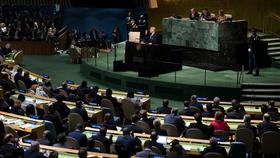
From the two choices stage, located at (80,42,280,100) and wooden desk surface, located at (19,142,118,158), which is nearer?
wooden desk surface, located at (19,142,118,158)

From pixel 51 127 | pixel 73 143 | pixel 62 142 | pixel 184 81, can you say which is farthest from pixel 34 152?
pixel 184 81

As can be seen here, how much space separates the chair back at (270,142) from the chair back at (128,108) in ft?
14.2

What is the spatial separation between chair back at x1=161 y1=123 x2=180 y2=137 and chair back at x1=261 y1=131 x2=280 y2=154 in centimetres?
193

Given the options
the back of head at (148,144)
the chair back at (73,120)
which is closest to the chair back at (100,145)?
the back of head at (148,144)

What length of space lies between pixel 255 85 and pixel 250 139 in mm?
7192

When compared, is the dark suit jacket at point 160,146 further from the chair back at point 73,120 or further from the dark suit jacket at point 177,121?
the chair back at point 73,120

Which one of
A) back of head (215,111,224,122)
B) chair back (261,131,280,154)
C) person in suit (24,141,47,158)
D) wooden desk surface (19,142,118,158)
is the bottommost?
chair back (261,131,280,154)

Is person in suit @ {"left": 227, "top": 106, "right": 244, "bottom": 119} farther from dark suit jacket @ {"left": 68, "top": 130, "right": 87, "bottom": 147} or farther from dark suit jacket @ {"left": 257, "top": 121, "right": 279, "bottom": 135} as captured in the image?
dark suit jacket @ {"left": 68, "top": 130, "right": 87, "bottom": 147}

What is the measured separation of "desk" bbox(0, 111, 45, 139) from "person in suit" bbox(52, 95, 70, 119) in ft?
3.14

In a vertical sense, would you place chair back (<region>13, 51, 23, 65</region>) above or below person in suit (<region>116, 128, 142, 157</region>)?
above

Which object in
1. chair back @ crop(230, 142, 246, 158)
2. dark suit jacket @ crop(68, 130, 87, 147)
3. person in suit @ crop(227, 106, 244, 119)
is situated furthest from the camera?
person in suit @ crop(227, 106, 244, 119)

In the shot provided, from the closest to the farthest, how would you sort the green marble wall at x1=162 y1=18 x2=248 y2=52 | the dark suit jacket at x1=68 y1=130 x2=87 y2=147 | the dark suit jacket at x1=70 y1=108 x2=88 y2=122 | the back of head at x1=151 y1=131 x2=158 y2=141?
the back of head at x1=151 y1=131 x2=158 y2=141, the dark suit jacket at x1=68 y1=130 x2=87 y2=147, the dark suit jacket at x1=70 y1=108 x2=88 y2=122, the green marble wall at x1=162 y1=18 x2=248 y2=52

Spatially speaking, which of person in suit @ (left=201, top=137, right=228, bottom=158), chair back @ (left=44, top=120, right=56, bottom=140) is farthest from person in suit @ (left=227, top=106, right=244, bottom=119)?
chair back @ (left=44, top=120, right=56, bottom=140)

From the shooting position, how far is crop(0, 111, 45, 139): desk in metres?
12.2
